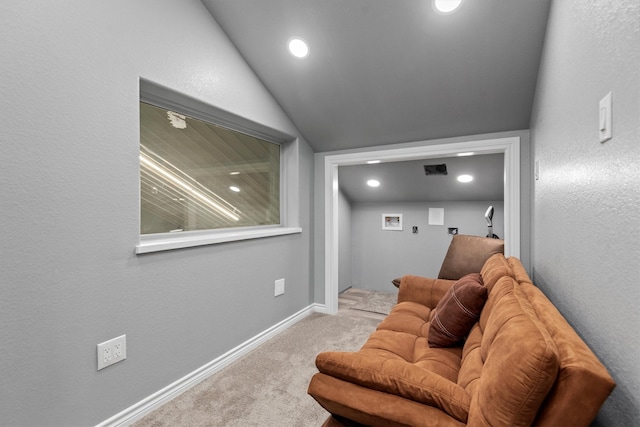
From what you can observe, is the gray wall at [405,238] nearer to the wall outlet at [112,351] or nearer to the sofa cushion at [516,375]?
the sofa cushion at [516,375]

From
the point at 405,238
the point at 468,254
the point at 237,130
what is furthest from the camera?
the point at 405,238

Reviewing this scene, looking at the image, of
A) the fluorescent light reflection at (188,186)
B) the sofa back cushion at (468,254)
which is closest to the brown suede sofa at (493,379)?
the sofa back cushion at (468,254)

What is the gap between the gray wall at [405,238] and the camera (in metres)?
3.93

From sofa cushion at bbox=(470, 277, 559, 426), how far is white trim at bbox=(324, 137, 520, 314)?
5.88ft

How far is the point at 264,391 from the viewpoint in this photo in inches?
79.7

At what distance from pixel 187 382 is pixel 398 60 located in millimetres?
2571

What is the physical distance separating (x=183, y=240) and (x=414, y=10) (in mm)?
2016

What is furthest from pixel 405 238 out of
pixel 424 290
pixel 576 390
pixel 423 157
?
pixel 576 390

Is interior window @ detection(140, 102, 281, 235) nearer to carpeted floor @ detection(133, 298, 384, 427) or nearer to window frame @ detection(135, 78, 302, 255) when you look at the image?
window frame @ detection(135, 78, 302, 255)

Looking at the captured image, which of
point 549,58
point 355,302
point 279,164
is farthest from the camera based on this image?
point 355,302

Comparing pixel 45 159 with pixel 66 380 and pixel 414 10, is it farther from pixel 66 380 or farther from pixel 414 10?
pixel 414 10

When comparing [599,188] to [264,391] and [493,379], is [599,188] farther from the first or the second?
[264,391]

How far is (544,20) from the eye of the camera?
1858 millimetres

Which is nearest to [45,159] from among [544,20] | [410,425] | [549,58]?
[410,425]
